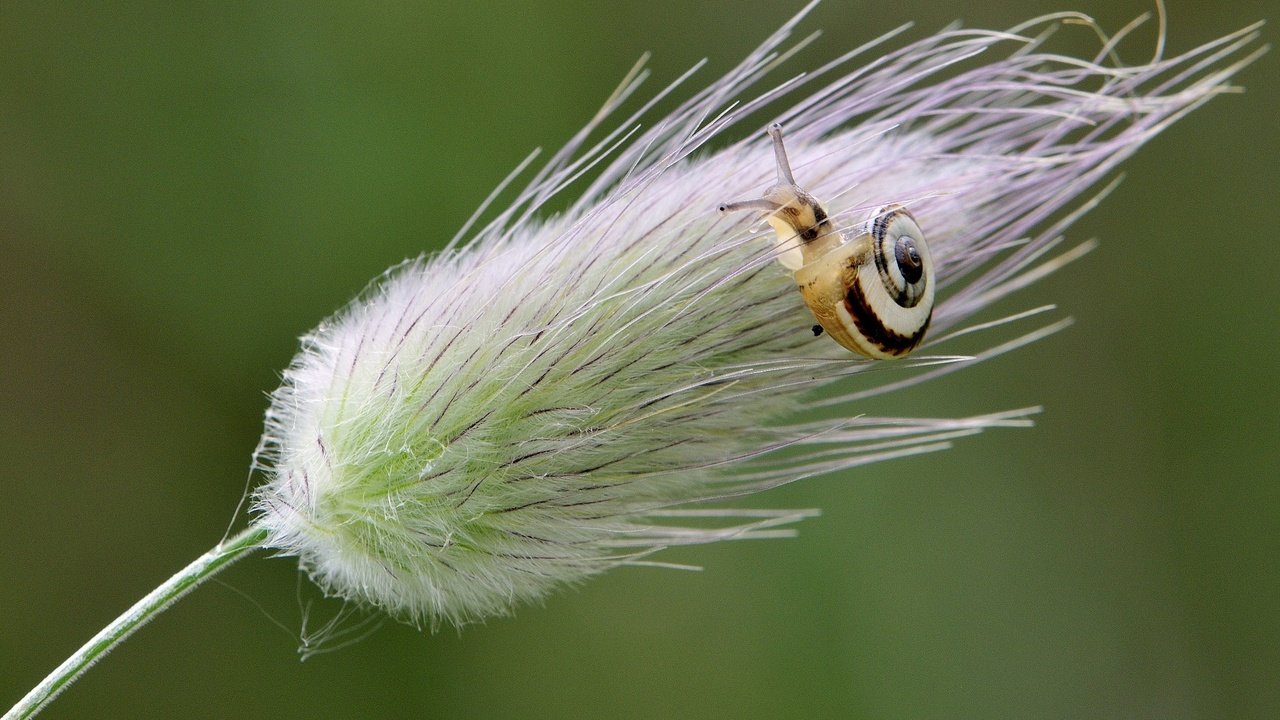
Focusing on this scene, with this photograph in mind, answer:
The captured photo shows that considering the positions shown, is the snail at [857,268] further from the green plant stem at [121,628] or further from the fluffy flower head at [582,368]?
the green plant stem at [121,628]

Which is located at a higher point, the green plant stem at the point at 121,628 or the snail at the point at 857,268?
the snail at the point at 857,268

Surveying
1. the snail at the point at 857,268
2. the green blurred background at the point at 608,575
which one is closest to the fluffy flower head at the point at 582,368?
the snail at the point at 857,268

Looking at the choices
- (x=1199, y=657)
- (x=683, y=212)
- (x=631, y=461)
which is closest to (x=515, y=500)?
(x=631, y=461)

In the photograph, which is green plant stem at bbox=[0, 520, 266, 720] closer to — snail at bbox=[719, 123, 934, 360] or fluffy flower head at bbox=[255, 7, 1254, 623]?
fluffy flower head at bbox=[255, 7, 1254, 623]

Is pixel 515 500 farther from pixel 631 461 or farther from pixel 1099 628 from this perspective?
pixel 1099 628

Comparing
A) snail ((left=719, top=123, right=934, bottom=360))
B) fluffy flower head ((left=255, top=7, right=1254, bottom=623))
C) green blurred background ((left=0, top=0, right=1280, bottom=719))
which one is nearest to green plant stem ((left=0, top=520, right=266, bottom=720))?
fluffy flower head ((left=255, top=7, right=1254, bottom=623))

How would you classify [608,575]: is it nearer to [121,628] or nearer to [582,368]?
[582,368]
